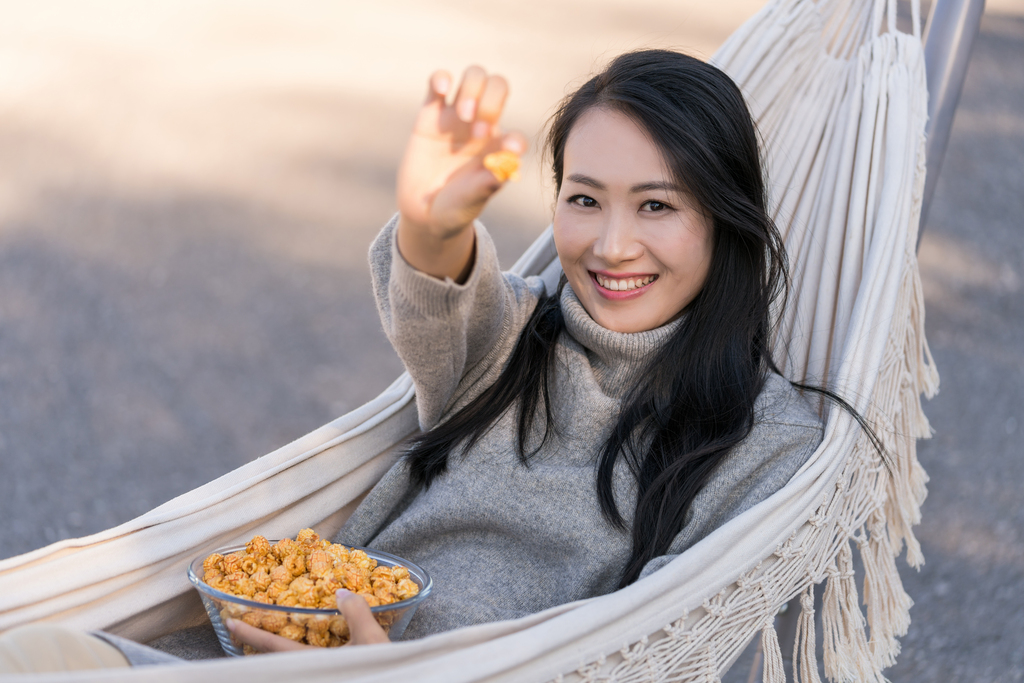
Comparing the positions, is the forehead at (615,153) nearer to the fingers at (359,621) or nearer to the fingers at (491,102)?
the fingers at (491,102)

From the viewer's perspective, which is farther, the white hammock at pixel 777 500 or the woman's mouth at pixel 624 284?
the woman's mouth at pixel 624 284

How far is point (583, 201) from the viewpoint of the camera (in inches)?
49.8

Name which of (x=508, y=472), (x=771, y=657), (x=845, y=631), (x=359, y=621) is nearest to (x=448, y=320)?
(x=508, y=472)

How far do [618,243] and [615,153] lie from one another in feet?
0.38

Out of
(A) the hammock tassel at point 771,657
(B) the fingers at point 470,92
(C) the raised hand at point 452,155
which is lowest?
(A) the hammock tassel at point 771,657

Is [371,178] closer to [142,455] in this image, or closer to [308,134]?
[308,134]

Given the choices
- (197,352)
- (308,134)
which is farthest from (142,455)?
(308,134)

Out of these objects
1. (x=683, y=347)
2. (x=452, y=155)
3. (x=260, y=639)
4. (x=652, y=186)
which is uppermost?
(x=452, y=155)

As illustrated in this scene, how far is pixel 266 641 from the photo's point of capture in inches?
39.5

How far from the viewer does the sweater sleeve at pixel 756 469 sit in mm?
1130

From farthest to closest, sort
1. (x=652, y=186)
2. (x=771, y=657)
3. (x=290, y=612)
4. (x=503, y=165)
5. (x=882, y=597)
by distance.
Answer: (x=882, y=597), (x=652, y=186), (x=771, y=657), (x=290, y=612), (x=503, y=165)

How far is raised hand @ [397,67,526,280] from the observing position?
89 centimetres

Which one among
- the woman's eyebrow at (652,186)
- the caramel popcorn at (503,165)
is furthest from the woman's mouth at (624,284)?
the caramel popcorn at (503,165)

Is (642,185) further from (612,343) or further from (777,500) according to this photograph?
(777,500)
